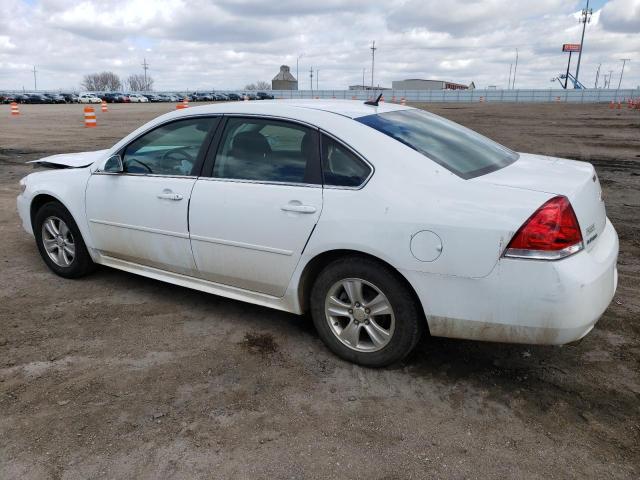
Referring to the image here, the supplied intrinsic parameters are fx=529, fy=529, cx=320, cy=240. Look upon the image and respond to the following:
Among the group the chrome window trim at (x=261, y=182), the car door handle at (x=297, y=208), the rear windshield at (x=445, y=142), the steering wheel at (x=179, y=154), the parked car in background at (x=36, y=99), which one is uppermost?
the parked car in background at (x=36, y=99)

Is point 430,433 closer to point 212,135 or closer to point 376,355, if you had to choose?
point 376,355

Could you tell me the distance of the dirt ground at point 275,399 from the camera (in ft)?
8.14

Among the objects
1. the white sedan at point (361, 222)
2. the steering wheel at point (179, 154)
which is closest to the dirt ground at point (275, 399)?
the white sedan at point (361, 222)

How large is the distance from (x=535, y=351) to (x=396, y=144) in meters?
1.66

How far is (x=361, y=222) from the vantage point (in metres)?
2.99

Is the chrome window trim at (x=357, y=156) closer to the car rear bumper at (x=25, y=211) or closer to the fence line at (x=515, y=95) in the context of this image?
the car rear bumper at (x=25, y=211)

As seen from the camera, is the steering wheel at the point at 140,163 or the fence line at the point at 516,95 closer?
the steering wheel at the point at 140,163

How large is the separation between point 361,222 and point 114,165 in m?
2.22

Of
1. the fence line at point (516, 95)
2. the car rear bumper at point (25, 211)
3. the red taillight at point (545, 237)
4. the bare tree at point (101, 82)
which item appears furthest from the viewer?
the bare tree at point (101, 82)

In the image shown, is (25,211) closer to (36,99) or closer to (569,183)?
(569,183)

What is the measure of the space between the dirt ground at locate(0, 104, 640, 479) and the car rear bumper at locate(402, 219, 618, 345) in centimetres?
44

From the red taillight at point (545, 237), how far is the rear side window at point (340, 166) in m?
0.92

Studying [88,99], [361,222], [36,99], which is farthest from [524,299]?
[36,99]

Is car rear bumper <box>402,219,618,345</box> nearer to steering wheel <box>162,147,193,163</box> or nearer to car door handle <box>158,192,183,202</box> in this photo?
car door handle <box>158,192,183,202</box>
